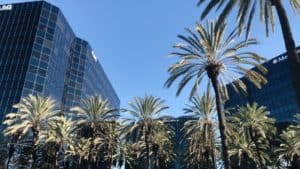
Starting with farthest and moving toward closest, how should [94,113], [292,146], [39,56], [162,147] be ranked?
[39,56] → [162,147] → [292,146] → [94,113]

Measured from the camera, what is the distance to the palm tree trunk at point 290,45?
65.1 feet

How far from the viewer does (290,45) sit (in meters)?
21.2

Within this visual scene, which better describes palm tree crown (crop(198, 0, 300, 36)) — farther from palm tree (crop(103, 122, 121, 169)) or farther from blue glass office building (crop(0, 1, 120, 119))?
blue glass office building (crop(0, 1, 120, 119))

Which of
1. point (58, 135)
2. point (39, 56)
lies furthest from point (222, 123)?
point (39, 56)

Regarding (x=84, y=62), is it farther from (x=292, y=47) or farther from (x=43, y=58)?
(x=292, y=47)

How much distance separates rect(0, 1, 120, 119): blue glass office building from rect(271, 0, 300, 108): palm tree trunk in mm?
71581

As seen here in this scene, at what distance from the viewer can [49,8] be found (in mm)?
95312

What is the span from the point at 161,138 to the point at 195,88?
33.6m

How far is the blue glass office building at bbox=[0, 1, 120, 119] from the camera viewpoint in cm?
8612

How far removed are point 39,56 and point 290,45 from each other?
7678 cm

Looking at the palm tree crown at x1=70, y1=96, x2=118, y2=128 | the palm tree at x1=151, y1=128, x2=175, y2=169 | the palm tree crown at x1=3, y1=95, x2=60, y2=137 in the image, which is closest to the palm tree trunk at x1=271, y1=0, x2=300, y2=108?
the palm tree crown at x1=70, y1=96, x2=118, y2=128

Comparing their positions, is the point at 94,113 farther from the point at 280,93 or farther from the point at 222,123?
the point at 280,93

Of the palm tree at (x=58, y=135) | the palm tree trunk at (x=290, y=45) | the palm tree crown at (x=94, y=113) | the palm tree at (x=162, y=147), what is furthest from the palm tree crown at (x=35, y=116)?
the palm tree trunk at (x=290, y=45)

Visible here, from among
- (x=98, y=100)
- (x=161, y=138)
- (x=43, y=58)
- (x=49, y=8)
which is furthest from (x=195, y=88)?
(x=49, y=8)
